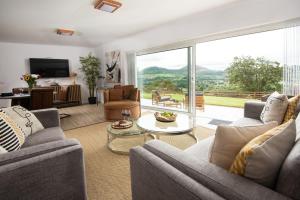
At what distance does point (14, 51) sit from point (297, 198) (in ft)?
24.6

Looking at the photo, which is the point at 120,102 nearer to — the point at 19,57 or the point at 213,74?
the point at 213,74

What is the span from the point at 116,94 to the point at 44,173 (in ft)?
11.4

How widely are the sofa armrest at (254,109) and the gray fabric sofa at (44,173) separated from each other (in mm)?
2297

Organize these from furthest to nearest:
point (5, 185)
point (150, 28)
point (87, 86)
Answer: point (87, 86) < point (150, 28) < point (5, 185)

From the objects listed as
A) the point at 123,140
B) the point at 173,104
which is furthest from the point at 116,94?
the point at 123,140

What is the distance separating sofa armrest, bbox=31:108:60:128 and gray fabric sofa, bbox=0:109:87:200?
3.94ft

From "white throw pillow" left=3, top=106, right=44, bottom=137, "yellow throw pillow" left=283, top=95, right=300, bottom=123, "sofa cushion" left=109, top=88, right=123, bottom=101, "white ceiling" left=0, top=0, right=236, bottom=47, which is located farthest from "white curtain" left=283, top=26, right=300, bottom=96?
"white throw pillow" left=3, top=106, right=44, bottom=137

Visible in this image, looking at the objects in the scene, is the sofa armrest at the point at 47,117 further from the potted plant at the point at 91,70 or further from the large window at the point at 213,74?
the potted plant at the point at 91,70

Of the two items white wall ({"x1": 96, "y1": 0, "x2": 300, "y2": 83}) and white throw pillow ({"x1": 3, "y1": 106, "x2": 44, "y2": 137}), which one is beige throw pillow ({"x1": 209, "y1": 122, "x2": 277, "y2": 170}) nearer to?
white throw pillow ({"x1": 3, "y1": 106, "x2": 44, "y2": 137})

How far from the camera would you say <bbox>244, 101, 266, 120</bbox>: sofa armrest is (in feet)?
7.73

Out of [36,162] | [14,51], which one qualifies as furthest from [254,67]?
[14,51]

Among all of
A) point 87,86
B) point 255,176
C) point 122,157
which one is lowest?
point 122,157

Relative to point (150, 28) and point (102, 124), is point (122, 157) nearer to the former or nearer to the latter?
point (102, 124)

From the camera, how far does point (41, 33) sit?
463cm
